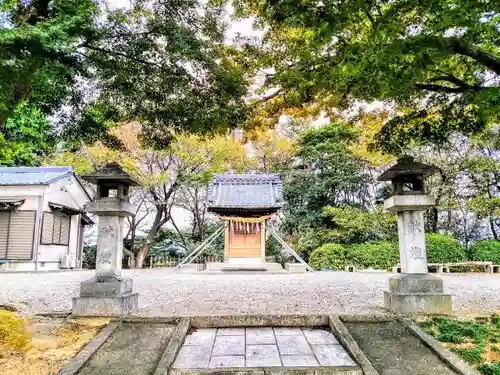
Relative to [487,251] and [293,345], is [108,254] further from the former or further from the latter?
[487,251]

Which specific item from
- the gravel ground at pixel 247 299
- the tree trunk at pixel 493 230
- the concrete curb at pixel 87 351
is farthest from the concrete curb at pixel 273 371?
the tree trunk at pixel 493 230

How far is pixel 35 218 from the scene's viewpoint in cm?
1538

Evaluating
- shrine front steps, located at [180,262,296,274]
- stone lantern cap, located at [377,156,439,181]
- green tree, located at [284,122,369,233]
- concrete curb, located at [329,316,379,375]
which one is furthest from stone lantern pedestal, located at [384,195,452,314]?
green tree, located at [284,122,369,233]

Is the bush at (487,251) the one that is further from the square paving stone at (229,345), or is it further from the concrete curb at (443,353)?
the square paving stone at (229,345)

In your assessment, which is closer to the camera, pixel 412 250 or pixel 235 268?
pixel 412 250

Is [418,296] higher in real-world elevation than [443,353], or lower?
higher

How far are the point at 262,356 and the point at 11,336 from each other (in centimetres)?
253

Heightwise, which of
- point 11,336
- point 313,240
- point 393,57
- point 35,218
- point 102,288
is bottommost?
point 11,336

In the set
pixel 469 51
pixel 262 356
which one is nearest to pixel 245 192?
pixel 469 51

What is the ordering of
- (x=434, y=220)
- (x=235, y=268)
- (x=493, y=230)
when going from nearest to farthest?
(x=235, y=268) < (x=493, y=230) < (x=434, y=220)

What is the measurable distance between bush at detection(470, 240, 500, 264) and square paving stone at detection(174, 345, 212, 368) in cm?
1530

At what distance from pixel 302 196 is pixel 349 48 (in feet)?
54.8

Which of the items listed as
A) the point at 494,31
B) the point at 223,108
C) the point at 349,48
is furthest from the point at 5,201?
the point at 494,31

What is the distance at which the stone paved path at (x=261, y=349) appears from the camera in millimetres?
3387
